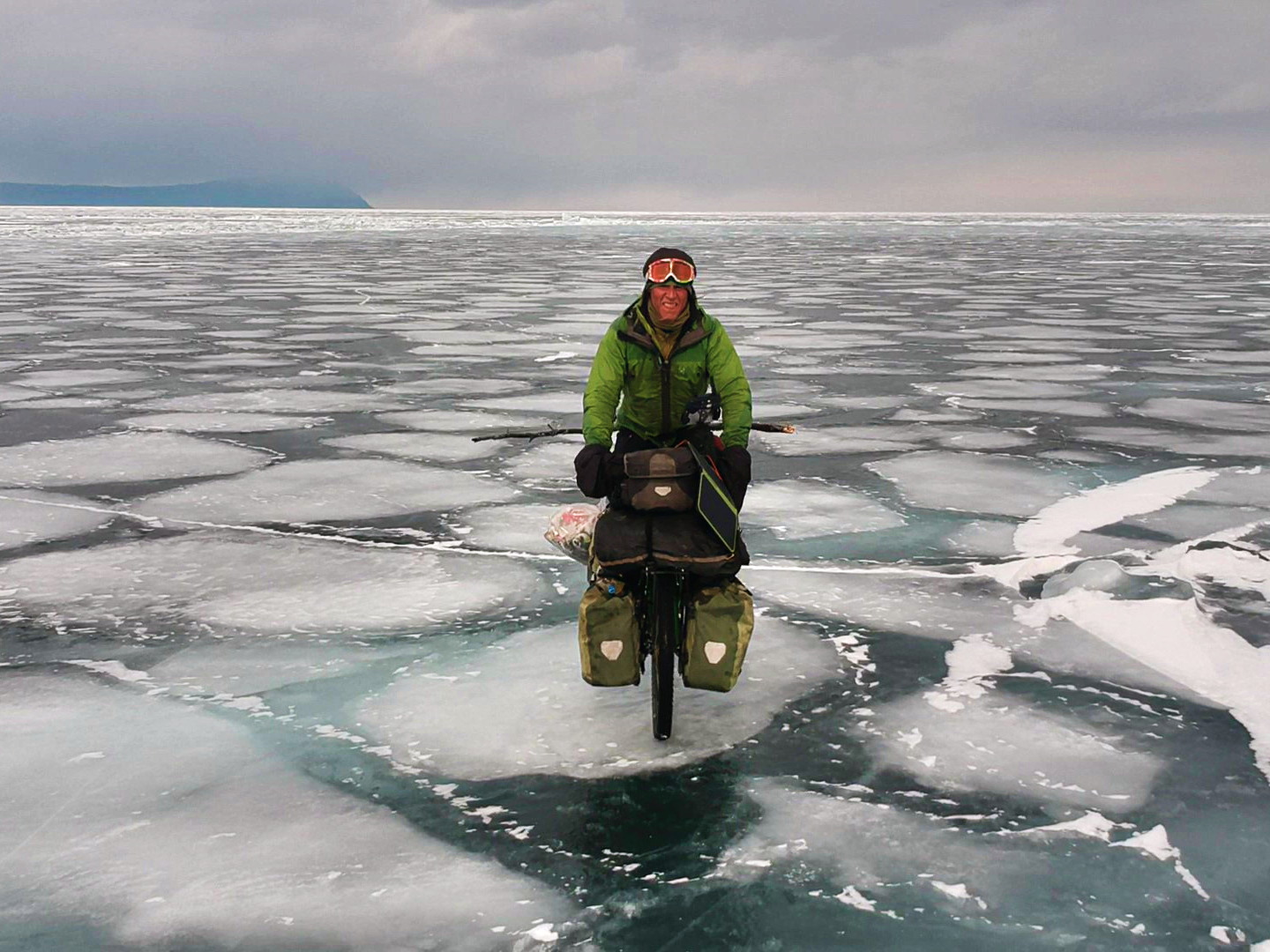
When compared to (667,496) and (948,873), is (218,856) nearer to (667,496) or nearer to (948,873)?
(667,496)

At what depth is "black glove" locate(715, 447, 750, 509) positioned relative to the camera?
2.84 m

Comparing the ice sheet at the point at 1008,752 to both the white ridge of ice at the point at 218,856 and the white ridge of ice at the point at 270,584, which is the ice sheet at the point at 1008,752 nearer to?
the white ridge of ice at the point at 218,856

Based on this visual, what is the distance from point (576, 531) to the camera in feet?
10.4

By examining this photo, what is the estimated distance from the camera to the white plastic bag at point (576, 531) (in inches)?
124

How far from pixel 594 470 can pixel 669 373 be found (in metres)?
0.35

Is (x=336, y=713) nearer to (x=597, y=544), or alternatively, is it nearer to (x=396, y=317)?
(x=597, y=544)

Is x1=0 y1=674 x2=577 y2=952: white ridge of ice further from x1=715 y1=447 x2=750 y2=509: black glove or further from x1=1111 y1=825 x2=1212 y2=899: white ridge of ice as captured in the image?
x1=1111 y1=825 x2=1212 y2=899: white ridge of ice

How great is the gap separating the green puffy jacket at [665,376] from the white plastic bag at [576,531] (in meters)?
0.33

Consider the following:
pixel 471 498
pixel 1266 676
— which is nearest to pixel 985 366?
pixel 471 498

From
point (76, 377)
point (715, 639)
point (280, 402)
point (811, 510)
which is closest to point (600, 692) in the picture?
point (715, 639)

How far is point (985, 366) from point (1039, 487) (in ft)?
14.0

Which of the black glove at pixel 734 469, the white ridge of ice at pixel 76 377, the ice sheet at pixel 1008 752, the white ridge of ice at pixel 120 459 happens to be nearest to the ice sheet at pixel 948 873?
the ice sheet at pixel 1008 752

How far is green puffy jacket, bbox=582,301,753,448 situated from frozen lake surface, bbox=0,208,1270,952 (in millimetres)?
745

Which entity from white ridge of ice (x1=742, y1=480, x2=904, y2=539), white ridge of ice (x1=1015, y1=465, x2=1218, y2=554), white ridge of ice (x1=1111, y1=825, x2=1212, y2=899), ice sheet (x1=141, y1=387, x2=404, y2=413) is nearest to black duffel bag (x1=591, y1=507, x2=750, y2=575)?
white ridge of ice (x1=1111, y1=825, x2=1212, y2=899)
